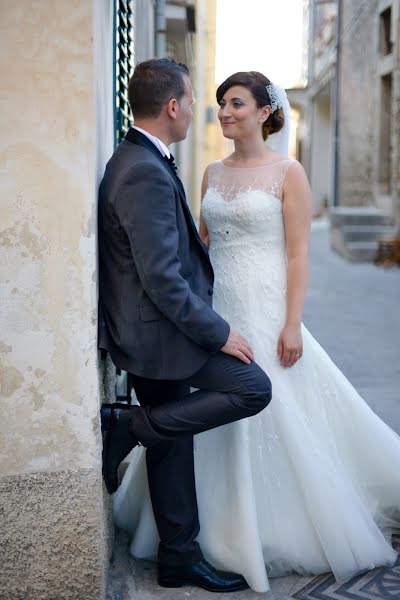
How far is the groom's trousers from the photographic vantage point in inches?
112

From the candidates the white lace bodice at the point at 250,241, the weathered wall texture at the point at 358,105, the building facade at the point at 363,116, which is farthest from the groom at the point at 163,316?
the weathered wall texture at the point at 358,105

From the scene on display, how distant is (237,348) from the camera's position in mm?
2822

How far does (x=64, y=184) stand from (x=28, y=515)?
1.15 meters

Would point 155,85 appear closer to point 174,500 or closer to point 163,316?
point 163,316

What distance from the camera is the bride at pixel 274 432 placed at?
3188mm

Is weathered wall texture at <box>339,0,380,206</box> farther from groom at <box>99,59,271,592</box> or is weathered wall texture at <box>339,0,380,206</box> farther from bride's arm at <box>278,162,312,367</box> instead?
groom at <box>99,59,271,592</box>

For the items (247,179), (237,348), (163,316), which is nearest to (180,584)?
(237,348)

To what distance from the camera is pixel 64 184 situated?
2.65 m

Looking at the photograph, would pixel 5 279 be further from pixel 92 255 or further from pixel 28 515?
pixel 28 515

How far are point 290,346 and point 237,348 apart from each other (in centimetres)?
53

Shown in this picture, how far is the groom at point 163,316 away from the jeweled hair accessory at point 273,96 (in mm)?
614

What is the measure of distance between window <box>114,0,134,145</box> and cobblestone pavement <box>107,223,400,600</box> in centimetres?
216

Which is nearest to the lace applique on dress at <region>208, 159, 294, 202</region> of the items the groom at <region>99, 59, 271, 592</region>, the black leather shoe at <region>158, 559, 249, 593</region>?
the groom at <region>99, 59, 271, 592</region>

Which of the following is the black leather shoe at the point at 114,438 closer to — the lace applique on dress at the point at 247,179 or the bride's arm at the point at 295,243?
the bride's arm at the point at 295,243
